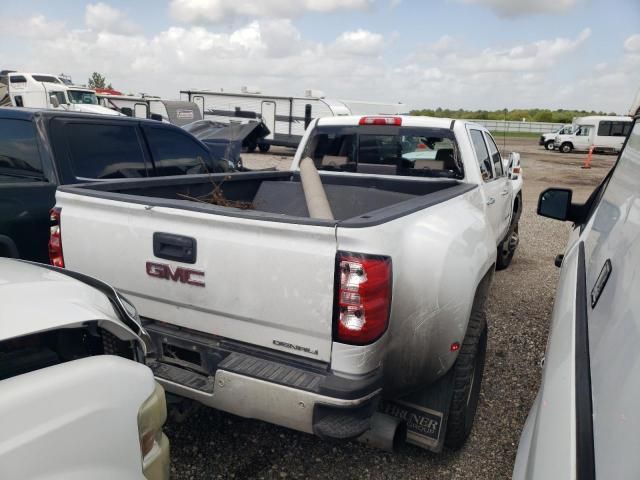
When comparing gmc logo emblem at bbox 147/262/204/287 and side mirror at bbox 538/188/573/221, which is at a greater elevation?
side mirror at bbox 538/188/573/221

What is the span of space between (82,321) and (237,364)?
851 mm

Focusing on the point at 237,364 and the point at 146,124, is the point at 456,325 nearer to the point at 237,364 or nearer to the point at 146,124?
the point at 237,364

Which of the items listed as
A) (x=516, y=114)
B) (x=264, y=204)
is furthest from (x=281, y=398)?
(x=516, y=114)

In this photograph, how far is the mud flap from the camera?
269 centimetres

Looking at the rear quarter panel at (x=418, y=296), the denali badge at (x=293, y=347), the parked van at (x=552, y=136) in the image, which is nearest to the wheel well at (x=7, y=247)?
the denali badge at (x=293, y=347)

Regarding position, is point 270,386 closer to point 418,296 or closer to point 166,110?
point 418,296

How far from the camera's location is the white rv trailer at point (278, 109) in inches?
825

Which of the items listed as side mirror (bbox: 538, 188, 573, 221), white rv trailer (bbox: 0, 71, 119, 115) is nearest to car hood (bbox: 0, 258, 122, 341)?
side mirror (bbox: 538, 188, 573, 221)

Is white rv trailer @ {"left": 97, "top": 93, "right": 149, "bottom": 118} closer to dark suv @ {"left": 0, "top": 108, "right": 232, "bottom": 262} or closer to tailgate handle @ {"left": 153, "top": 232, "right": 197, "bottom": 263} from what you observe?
dark suv @ {"left": 0, "top": 108, "right": 232, "bottom": 262}

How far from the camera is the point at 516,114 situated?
210 ft

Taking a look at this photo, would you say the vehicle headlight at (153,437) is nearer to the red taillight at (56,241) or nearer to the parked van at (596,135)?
the red taillight at (56,241)

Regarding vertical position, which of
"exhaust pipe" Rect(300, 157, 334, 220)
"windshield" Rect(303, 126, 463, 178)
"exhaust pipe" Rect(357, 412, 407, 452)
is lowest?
"exhaust pipe" Rect(357, 412, 407, 452)

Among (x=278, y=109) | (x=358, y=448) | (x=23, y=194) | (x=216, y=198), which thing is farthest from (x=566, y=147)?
(x=23, y=194)

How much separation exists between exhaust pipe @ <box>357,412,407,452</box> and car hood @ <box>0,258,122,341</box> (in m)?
1.39
